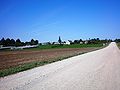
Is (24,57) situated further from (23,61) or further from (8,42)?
(8,42)

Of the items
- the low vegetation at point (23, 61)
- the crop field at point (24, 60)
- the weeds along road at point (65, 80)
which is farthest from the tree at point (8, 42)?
the weeds along road at point (65, 80)

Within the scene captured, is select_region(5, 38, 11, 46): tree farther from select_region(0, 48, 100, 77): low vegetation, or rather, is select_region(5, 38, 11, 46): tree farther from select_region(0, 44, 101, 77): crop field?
select_region(0, 48, 100, 77): low vegetation

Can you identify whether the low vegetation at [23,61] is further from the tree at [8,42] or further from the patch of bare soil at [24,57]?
the tree at [8,42]

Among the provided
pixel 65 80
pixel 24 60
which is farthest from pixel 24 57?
pixel 65 80

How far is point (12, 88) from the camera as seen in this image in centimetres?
896

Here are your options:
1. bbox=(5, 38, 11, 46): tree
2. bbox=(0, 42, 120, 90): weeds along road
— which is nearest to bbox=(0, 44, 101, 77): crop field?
bbox=(0, 42, 120, 90): weeds along road

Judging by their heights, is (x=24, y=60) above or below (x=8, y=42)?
below

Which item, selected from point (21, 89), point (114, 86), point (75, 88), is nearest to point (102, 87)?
point (114, 86)

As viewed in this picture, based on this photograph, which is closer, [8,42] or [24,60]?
[24,60]

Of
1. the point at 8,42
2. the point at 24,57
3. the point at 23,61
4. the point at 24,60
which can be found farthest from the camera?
the point at 8,42

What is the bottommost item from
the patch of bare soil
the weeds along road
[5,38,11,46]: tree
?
the patch of bare soil

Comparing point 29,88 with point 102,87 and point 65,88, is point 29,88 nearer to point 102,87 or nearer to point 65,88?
point 65,88

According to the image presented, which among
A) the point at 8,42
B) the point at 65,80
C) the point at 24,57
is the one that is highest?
the point at 8,42

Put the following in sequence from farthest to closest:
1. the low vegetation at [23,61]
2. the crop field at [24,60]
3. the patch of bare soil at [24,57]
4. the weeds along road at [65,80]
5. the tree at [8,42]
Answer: the tree at [8,42], the patch of bare soil at [24,57], the crop field at [24,60], the low vegetation at [23,61], the weeds along road at [65,80]
